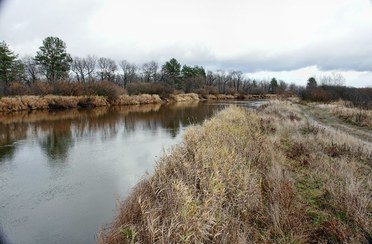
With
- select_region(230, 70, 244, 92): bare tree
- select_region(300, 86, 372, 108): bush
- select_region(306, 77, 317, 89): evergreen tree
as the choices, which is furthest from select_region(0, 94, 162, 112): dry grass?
select_region(230, 70, 244, 92): bare tree

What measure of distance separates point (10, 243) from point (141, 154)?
6762 millimetres

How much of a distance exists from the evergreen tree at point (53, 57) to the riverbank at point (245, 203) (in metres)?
46.6

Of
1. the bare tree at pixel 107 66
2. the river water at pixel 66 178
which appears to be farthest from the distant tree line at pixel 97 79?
the river water at pixel 66 178

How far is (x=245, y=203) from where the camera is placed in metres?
5.30

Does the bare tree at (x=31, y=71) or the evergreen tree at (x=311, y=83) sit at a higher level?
the bare tree at (x=31, y=71)

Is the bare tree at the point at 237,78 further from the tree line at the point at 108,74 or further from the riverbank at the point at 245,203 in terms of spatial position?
the riverbank at the point at 245,203

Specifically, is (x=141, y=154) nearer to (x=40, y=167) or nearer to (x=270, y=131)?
(x=40, y=167)

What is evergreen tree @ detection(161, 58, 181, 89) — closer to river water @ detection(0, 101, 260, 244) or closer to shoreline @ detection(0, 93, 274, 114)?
shoreline @ detection(0, 93, 274, 114)

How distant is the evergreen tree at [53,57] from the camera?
1867 inches

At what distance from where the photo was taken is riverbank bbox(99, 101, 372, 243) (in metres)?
4.29

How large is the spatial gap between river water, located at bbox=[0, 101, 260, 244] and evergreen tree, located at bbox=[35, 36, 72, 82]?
3494cm

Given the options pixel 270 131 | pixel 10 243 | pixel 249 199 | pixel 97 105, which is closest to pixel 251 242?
pixel 249 199

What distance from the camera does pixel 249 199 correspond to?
5.36 meters

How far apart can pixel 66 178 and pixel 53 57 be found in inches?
1782
